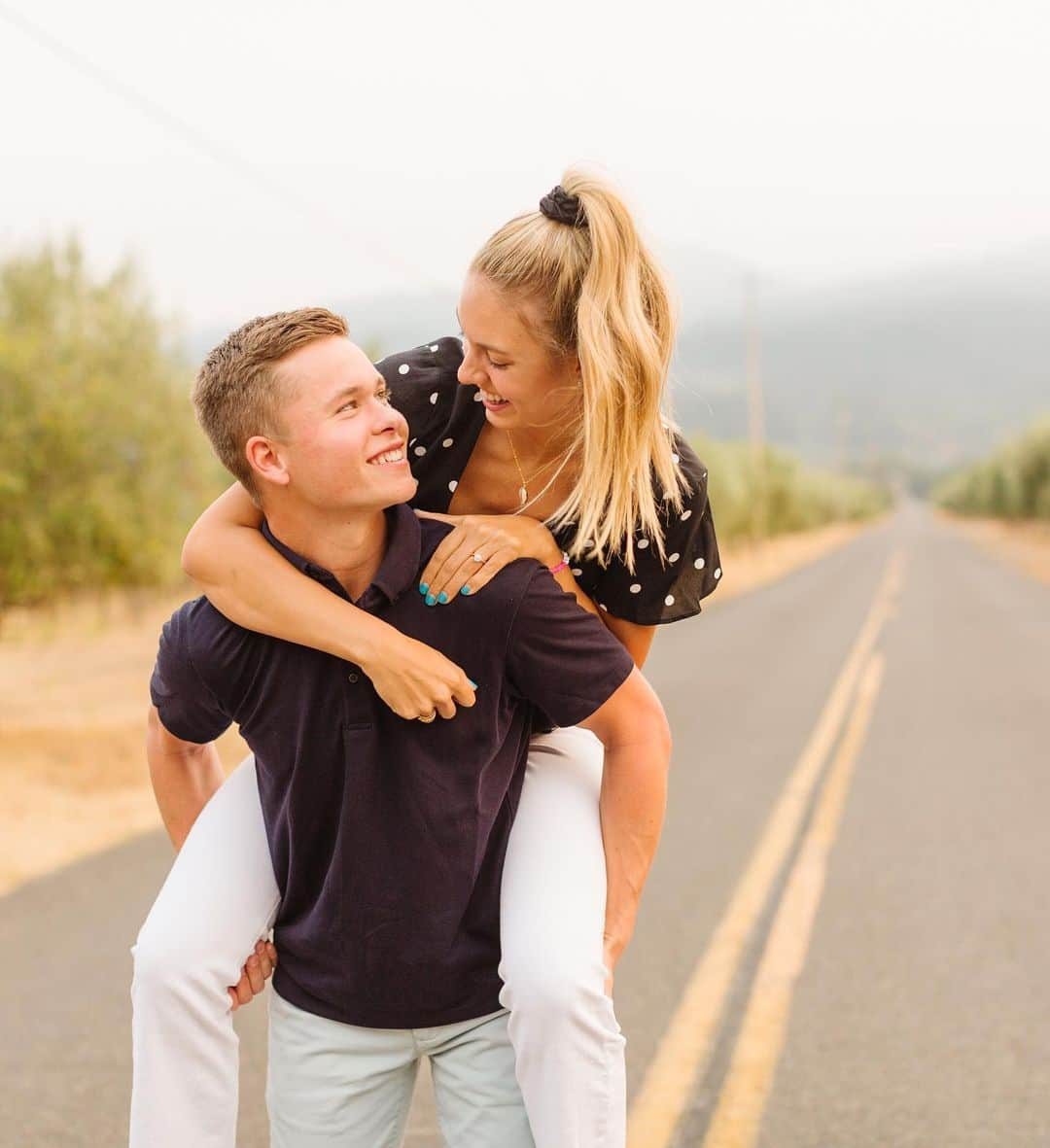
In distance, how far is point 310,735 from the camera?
215 cm

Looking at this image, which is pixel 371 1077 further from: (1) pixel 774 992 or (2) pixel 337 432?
(1) pixel 774 992

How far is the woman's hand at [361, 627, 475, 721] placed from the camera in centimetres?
204

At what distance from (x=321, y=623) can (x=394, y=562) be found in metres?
0.15

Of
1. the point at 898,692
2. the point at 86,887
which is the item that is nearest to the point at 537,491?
the point at 86,887

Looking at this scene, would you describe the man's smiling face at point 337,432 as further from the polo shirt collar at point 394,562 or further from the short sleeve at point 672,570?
the short sleeve at point 672,570

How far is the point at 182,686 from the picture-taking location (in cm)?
221

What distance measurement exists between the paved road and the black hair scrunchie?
2313mm

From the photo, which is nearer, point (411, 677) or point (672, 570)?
point (411, 677)

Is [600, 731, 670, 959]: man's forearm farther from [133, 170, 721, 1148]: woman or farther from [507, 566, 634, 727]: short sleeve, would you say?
[507, 566, 634, 727]: short sleeve

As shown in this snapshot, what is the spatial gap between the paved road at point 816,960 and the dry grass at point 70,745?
1.72 feet

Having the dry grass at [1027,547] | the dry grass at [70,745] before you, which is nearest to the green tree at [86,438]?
the dry grass at [70,745]

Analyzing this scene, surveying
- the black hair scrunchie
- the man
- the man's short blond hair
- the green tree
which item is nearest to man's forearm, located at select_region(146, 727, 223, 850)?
the man

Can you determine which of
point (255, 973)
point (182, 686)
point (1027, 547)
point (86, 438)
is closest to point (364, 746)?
point (182, 686)

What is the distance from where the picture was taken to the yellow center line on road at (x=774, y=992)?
366 cm
